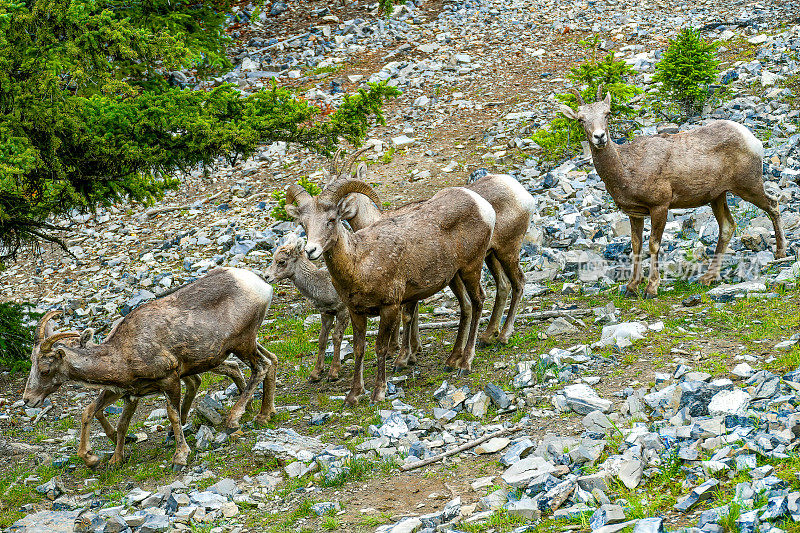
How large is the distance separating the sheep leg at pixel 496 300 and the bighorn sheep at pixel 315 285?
1860 millimetres

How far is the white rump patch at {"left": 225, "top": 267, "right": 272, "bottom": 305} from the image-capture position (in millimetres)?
9422

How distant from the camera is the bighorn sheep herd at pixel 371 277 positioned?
8797mm

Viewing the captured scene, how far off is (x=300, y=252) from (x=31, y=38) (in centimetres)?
423

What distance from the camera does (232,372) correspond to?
986cm

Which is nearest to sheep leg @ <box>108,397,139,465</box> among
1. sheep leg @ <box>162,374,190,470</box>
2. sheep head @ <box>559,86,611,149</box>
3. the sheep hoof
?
sheep leg @ <box>162,374,190,470</box>

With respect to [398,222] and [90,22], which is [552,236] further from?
[90,22]

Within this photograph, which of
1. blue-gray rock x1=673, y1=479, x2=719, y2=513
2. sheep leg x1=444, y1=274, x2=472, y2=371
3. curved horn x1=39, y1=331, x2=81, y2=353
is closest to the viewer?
blue-gray rock x1=673, y1=479, x2=719, y2=513

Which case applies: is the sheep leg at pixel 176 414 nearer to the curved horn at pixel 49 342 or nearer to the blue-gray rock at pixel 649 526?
the curved horn at pixel 49 342

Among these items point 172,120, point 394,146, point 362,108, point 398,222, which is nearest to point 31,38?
point 172,120

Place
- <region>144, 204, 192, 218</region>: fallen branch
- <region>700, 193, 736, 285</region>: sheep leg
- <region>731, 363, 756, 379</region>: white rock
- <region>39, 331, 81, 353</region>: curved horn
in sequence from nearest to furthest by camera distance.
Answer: <region>731, 363, 756, 379</region>: white rock → <region>39, 331, 81, 353</region>: curved horn → <region>700, 193, 736, 285</region>: sheep leg → <region>144, 204, 192, 218</region>: fallen branch

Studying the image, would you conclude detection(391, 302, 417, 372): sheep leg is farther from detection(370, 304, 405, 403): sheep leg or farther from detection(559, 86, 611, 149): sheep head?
detection(559, 86, 611, 149): sheep head

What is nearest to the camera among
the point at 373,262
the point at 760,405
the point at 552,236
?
the point at 760,405

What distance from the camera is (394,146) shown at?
61.9 feet

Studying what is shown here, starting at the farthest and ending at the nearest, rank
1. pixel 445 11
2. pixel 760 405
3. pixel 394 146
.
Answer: pixel 445 11 → pixel 394 146 → pixel 760 405
